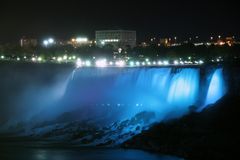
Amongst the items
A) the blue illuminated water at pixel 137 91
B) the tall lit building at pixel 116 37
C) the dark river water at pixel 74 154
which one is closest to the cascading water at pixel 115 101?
the blue illuminated water at pixel 137 91

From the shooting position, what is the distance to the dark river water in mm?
31578

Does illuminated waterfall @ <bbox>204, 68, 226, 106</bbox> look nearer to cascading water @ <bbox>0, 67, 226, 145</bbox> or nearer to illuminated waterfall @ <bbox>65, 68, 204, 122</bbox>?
cascading water @ <bbox>0, 67, 226, 145</bbox>

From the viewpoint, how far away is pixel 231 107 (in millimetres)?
33219

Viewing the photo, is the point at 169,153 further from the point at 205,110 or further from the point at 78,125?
the point at 78,125

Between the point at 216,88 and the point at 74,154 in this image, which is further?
the point at 216,88

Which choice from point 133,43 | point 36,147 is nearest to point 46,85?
point 36,147

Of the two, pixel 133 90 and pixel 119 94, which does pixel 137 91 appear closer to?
pixel 133 90

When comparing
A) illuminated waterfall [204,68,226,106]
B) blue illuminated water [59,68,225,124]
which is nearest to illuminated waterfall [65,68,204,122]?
blue illuminated water [59,68,225,124]

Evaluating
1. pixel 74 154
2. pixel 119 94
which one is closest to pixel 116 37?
pixel 119 94

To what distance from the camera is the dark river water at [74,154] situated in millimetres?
31578

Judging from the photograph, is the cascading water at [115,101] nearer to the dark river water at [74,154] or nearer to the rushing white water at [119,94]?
the rushing white water at [119,94]

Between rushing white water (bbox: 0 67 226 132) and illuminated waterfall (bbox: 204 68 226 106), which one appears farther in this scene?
rushing white water (bbox: 0 67 226 132)

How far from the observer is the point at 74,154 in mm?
33062

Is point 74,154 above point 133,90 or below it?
below
